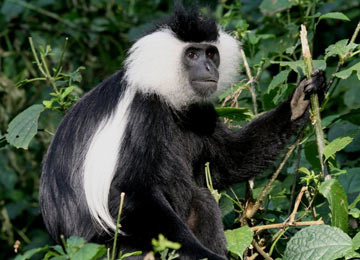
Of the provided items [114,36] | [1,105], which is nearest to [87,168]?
[1,105]

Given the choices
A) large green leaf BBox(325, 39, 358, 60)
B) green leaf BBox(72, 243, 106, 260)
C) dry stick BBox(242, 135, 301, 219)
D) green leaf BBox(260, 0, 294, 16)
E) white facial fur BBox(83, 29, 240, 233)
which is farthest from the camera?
green leaf BBox(260, 0, 294, 16)

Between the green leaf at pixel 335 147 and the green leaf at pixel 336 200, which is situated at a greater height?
the green leaf at pixel 335 147

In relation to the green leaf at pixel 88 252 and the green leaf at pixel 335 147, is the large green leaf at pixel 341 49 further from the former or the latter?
the green leaf at pixel 88 252

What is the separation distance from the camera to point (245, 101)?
448 centimetres

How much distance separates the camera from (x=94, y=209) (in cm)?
343

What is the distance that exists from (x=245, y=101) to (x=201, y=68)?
2.23 ft

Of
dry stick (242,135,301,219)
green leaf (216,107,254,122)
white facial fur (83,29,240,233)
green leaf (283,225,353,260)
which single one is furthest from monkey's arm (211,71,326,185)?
green leaf (283,225,353,260)

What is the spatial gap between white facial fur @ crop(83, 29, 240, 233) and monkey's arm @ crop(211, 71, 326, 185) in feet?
1.01

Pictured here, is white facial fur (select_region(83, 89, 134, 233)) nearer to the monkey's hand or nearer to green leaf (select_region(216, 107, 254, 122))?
green leaf (select_region(216, 107, 254, 122))

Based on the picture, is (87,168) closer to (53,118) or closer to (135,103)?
(135,103)

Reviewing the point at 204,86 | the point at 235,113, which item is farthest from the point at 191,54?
the point at 235,113

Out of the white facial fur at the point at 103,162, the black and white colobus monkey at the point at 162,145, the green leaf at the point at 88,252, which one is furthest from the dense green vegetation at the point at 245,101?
the white facial fur at the point at 103,162

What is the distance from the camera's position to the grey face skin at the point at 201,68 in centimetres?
384

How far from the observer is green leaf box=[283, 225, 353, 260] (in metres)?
2.62
